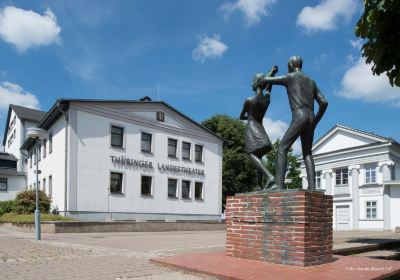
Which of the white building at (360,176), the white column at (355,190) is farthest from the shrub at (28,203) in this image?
the white column at (355,190)

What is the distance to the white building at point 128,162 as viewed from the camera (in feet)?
89.6

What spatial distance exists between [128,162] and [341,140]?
2275cm

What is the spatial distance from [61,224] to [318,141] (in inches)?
1231

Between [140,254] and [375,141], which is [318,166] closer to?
[375,141]

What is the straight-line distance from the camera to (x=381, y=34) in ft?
22.5

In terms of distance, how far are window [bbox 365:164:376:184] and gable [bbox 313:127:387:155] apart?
213 cm

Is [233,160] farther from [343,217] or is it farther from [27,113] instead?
[27,113]

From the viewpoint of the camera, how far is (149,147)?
104 ft

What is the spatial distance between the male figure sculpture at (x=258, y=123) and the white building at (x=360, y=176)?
104 feet

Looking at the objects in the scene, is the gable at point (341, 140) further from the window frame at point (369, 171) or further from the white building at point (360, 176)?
the window frame at point (369, 171)

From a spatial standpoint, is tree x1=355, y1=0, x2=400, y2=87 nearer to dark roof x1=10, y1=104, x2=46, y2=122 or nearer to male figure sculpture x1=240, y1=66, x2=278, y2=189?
male figure sculpture x1=240, y1=66, x2=278, y2=189

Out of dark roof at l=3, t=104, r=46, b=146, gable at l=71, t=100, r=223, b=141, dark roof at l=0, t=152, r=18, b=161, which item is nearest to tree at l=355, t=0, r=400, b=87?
gable at l=71, t=100, r=223, b=141

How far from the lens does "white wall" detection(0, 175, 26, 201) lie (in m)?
41.2

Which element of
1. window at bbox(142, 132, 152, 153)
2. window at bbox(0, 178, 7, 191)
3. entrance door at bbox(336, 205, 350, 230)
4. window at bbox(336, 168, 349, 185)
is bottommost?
entrance door at bbox(336, 205, 350, 230)
